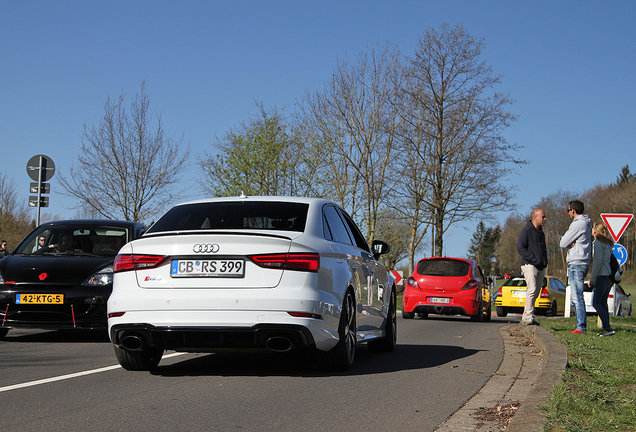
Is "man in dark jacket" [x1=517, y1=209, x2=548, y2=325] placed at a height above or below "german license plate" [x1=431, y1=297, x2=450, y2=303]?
above

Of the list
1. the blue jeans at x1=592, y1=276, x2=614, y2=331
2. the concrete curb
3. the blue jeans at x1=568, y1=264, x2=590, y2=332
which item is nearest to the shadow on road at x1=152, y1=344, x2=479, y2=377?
the concrete curb

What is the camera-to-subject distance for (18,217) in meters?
58.9

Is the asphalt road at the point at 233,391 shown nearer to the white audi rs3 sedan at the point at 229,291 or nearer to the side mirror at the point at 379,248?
the white audi rs3 sedan at the point at 229,291

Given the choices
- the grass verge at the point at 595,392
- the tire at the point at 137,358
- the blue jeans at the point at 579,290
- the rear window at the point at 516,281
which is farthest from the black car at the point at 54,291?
the rear window at the point at 516,281

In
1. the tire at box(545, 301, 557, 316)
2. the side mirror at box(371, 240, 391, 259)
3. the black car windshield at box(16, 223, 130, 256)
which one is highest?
the black car windshield at box(16, 223, 130, 256)

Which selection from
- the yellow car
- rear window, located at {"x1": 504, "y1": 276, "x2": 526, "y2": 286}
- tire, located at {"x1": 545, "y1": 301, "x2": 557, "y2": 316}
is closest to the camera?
the yellow car

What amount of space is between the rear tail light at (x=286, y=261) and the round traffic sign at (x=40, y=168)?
14.2 m

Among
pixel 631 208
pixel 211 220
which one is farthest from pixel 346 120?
pixel 631 208

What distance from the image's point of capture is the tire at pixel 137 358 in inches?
268

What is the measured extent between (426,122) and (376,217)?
5.89 meters

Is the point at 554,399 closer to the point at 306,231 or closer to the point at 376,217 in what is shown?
the point at 306,231

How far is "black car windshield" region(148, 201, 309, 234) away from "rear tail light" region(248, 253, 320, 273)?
1.56 feet

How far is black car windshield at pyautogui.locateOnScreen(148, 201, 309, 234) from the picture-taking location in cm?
662

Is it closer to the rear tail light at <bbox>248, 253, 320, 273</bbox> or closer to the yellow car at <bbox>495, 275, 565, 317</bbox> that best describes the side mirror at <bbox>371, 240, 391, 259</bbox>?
the rear tail light at <bbox>248, 253, 320, 273</bbox>
